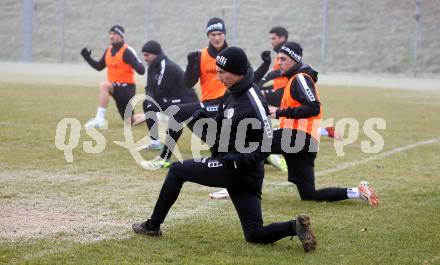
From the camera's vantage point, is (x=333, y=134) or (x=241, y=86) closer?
(x=241, y=86)

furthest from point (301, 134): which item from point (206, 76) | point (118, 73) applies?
point (118, 73)

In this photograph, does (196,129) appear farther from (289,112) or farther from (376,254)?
(376,254)

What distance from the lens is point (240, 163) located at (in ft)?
21.2

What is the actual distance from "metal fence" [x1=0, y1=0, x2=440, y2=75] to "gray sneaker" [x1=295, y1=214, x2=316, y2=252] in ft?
94.0

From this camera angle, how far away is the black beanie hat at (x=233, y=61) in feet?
21.4

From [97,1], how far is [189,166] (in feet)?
135

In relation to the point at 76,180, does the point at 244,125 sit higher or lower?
higher

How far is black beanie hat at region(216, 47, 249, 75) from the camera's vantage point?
21.4 feet

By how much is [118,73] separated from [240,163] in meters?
10.2

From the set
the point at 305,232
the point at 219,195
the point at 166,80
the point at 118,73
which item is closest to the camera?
the point at 305,232

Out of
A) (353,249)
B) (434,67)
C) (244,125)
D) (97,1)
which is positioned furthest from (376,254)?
(97,1)

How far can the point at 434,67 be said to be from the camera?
118 feet

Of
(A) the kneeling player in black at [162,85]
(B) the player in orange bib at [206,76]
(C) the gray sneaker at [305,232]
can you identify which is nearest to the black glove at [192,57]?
(B) the player in orange bib at [206,76]
